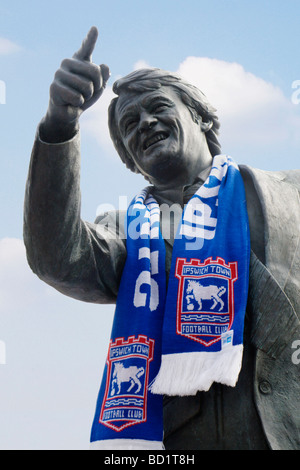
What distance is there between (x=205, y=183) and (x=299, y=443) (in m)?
1.75

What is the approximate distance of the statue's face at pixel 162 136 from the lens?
5.98 meters

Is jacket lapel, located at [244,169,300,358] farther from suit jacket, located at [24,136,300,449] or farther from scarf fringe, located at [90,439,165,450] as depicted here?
scarf fringe, located at [90,439,165,450]

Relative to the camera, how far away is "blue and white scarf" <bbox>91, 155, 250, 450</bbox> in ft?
17.2

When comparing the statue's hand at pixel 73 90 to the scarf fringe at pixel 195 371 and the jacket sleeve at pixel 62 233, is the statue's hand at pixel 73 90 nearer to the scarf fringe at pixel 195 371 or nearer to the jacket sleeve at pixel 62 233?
the jacket sleeve at pixel 62 233

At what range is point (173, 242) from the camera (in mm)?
5961

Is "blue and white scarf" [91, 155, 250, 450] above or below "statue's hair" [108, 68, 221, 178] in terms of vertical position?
below

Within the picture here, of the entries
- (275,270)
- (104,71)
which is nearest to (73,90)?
(104,71)

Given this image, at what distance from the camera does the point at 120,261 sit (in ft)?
19.3

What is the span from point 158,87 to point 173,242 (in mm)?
1026

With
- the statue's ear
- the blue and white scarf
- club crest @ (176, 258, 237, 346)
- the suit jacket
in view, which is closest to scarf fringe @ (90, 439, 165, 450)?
the blue and white scarf

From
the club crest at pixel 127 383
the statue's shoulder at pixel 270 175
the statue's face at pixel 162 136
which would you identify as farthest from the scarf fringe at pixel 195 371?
the statue's face at pixel 162 136

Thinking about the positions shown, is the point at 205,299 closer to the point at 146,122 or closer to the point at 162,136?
the point at 162,136
